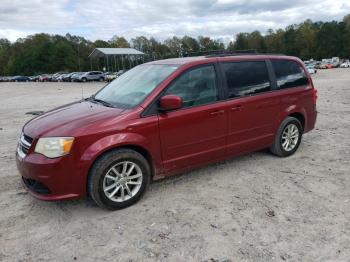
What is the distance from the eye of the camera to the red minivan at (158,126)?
390 cm

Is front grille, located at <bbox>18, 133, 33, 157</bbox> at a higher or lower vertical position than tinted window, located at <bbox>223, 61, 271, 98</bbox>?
lower

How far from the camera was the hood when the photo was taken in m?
3.95

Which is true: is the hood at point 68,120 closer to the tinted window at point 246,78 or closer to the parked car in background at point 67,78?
the tinted window at point 246,78

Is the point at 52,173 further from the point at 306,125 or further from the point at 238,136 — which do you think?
the point at 306,125

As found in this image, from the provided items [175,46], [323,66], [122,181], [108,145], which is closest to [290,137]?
[122,181]

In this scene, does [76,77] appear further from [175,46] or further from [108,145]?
[175,46]

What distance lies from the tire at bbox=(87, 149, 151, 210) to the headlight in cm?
38

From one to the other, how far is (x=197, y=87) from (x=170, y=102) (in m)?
0.68

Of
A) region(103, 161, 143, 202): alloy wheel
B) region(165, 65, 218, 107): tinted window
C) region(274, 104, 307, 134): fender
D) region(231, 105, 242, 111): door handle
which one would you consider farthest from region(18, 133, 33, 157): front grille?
region(274, 104, 307, 134): fender

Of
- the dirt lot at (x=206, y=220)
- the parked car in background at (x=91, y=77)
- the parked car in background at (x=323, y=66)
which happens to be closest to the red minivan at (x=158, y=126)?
the dirt lot at (x=206, y=220)

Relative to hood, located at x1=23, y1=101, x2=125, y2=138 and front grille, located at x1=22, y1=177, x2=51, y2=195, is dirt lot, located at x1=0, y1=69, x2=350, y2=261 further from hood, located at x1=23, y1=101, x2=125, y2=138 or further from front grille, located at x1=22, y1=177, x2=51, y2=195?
hood, located at x1=23, y1=101, x2=125, y2=138

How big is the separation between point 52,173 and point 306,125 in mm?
4515

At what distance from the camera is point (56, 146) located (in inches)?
151

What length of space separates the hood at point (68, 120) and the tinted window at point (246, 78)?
1.75 meters
